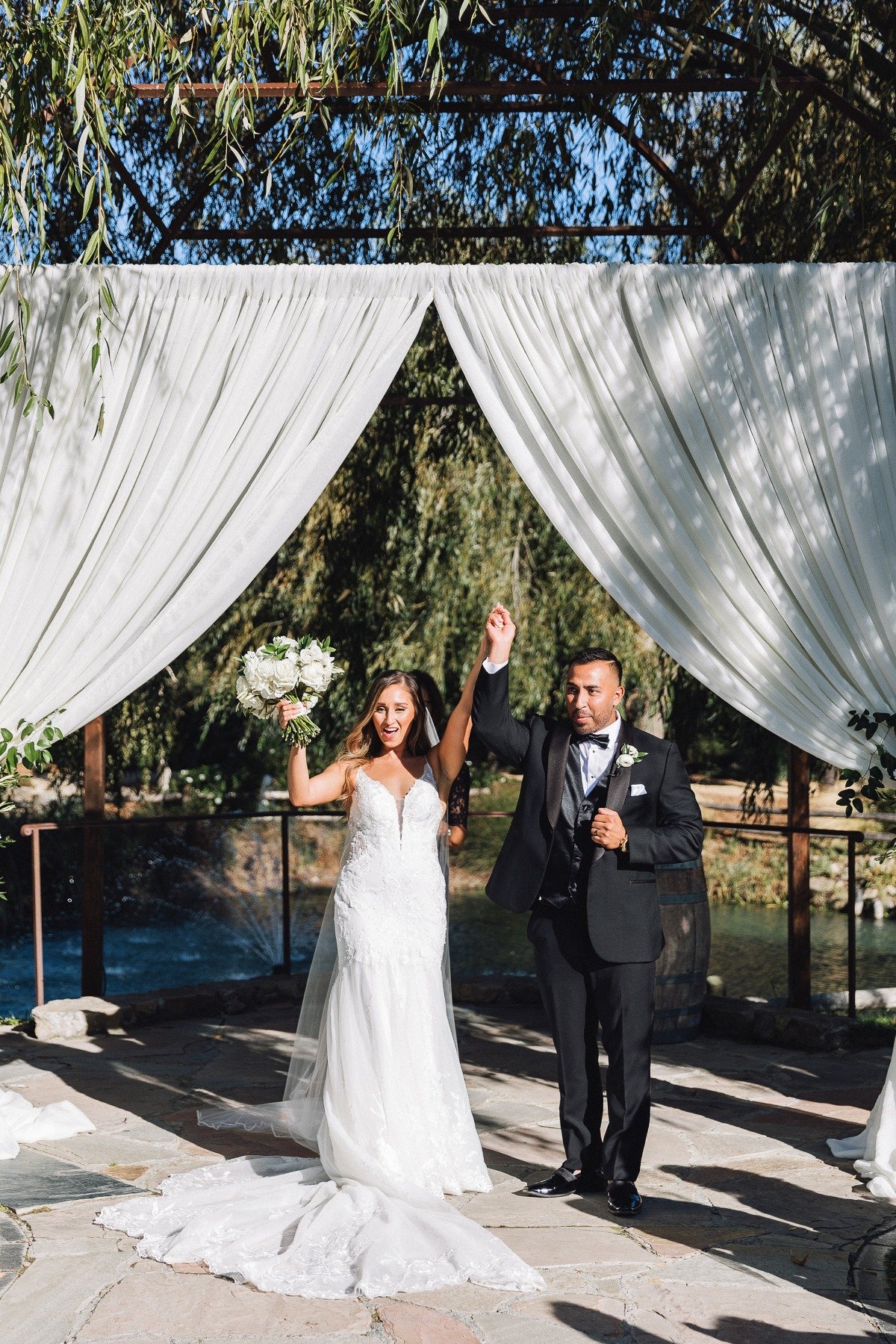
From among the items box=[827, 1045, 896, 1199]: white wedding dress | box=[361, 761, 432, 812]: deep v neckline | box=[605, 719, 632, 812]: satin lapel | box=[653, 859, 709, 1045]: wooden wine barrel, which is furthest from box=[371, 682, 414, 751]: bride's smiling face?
box=[653, 859, 709, 1045]: wooden wine barrel

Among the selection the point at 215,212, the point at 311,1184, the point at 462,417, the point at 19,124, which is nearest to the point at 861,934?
the point at 462,417

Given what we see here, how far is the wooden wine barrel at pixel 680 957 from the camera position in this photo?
6.22 meters

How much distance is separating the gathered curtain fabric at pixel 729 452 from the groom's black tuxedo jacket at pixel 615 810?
0.37m

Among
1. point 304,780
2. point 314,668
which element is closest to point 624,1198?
point 304,780

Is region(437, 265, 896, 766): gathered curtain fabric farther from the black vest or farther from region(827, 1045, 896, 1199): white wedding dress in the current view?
region(827, 1045, 896, 1199): white wedding dress

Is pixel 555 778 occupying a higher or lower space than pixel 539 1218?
higher

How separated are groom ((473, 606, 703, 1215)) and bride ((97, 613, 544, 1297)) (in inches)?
9.8

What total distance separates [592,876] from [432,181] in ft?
14.6

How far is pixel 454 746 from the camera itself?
14.2 feet

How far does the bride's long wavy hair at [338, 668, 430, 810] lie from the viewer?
4332mm

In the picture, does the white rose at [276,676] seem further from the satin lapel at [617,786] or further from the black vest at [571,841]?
the satin lapel at [617,786]

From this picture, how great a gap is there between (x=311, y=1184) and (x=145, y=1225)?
47 cm

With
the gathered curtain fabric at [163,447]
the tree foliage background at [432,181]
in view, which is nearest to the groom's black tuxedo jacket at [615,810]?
the gathered curtain fabric at [163,447]

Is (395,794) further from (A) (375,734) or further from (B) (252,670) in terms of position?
(B) (252,670)
